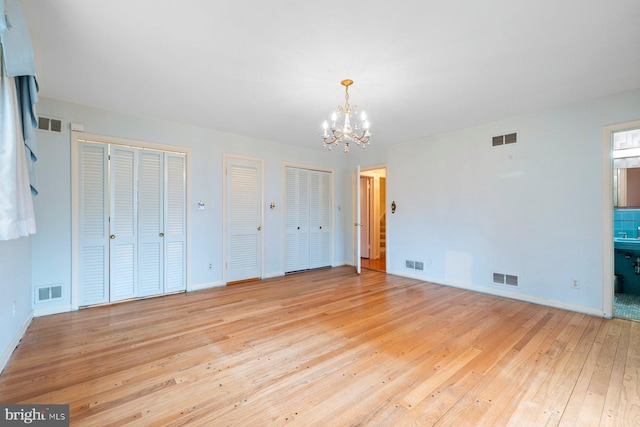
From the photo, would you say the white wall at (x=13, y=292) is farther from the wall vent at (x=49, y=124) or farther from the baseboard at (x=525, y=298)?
the baseboard at (x=525, y=298)

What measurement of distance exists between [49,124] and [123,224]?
1.47 m

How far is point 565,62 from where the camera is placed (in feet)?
8.35

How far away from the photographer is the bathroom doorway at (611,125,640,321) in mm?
4164

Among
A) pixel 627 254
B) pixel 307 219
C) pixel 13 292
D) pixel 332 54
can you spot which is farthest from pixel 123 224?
pixel 627 254

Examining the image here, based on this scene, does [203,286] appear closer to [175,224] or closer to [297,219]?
[175,224]

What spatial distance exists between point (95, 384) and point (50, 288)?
7.29 feet

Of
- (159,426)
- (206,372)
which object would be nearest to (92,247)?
(206,372)

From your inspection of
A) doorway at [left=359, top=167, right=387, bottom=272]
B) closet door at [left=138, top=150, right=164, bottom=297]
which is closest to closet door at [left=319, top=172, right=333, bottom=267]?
doorway at [left=359, top=167, right=387, bottom=272]

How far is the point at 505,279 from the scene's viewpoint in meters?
4.12

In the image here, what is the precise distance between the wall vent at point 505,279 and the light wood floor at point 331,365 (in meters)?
0.38

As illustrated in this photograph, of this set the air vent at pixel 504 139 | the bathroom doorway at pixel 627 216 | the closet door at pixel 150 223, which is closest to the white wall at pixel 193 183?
the closet door at pixel 150 223

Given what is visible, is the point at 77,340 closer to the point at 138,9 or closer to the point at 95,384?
the point at 95,384

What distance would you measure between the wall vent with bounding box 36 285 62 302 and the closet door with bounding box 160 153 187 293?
3.93ft

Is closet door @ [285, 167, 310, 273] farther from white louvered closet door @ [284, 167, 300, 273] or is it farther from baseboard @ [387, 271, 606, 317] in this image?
baseboard @ [387, 271, 606, 317]
